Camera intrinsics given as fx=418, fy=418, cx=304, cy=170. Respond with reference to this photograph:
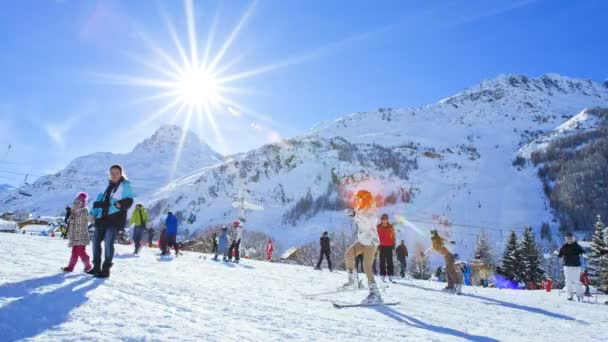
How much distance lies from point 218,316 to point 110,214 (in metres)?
3.09

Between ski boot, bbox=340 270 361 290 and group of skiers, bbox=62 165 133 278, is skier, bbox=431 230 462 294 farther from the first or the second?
group of skiers, bbox=62 165 133 278

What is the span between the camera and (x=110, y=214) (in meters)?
6.44

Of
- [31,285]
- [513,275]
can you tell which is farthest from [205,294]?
[513,275]

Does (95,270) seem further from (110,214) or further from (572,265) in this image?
(572,265)

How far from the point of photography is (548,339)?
16.6 ft

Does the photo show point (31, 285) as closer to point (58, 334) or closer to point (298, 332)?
→ point (58, 334)

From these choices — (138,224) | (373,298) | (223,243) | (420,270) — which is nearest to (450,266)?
(373,298)

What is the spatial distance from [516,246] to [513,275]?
3.46 metres

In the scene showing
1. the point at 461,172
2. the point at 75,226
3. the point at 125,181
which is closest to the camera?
the point at 125,181

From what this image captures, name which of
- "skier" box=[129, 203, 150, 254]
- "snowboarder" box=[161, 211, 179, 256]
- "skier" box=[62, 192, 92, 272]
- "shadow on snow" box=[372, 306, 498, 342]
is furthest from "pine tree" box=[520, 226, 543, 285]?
"skier" box=[62, 192, 92, 272]

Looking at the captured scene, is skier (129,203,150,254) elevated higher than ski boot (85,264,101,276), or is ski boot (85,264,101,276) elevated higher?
skier (129,203,150,254)

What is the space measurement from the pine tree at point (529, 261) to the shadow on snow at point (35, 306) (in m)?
51.4

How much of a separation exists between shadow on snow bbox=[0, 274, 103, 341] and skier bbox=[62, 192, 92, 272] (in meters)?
1.80

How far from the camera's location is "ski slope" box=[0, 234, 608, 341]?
10.9 ft
